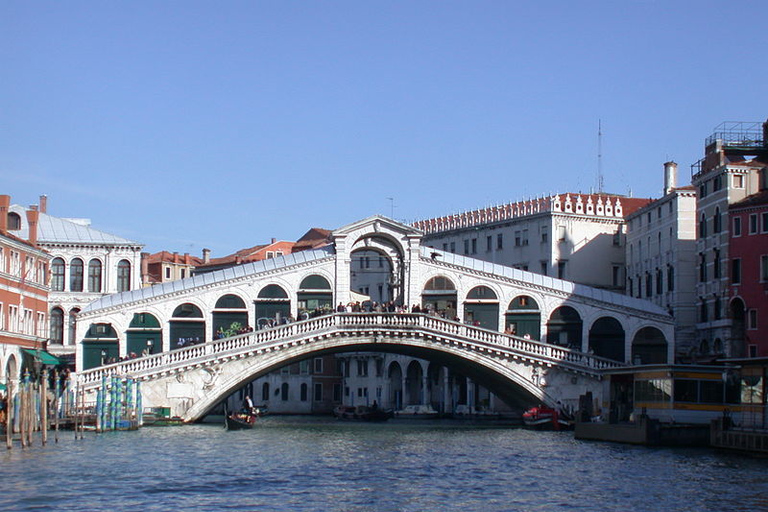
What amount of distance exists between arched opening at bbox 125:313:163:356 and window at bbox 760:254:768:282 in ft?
74.5

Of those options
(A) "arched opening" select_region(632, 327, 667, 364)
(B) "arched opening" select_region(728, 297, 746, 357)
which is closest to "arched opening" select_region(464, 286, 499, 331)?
(A) "arched opening" select_region(632, 327, 667, 364)

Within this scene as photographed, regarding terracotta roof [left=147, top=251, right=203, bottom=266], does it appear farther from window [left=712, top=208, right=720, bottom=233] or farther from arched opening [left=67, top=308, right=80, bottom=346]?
window [left=712, top=208, right=720, bottom=233]

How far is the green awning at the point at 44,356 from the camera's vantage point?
52.1m

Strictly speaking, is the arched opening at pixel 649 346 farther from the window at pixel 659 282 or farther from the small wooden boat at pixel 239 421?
the small wooden boat at pixel 239 421

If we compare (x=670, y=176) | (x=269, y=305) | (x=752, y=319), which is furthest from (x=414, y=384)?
(x=752, y=319)

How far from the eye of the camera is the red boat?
5234 centimetres

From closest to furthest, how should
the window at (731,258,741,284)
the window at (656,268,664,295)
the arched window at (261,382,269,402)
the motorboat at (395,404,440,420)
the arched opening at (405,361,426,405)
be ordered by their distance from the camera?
the window at (731,258,741,284), the window at (656,268,664,295), the motorboat at (395,404,440,420), the arched opening at (405,361,426,405), the arched window at (261,382,269,402)

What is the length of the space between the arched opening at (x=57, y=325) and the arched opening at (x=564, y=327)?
21269 millimetres

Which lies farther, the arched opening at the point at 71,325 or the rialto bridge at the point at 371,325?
the arched opening at the point at 71,325

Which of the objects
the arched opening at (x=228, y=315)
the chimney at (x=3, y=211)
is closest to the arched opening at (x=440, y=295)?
the arched opening at (x=228, y=315)

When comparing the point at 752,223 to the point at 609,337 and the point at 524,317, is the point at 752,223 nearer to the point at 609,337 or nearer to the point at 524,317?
the point at 609,337

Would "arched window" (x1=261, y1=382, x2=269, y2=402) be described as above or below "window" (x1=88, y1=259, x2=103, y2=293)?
below

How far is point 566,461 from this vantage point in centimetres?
3694

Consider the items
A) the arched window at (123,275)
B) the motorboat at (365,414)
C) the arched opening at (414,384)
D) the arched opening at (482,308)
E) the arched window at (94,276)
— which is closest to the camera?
the arched opening at (482,308)
